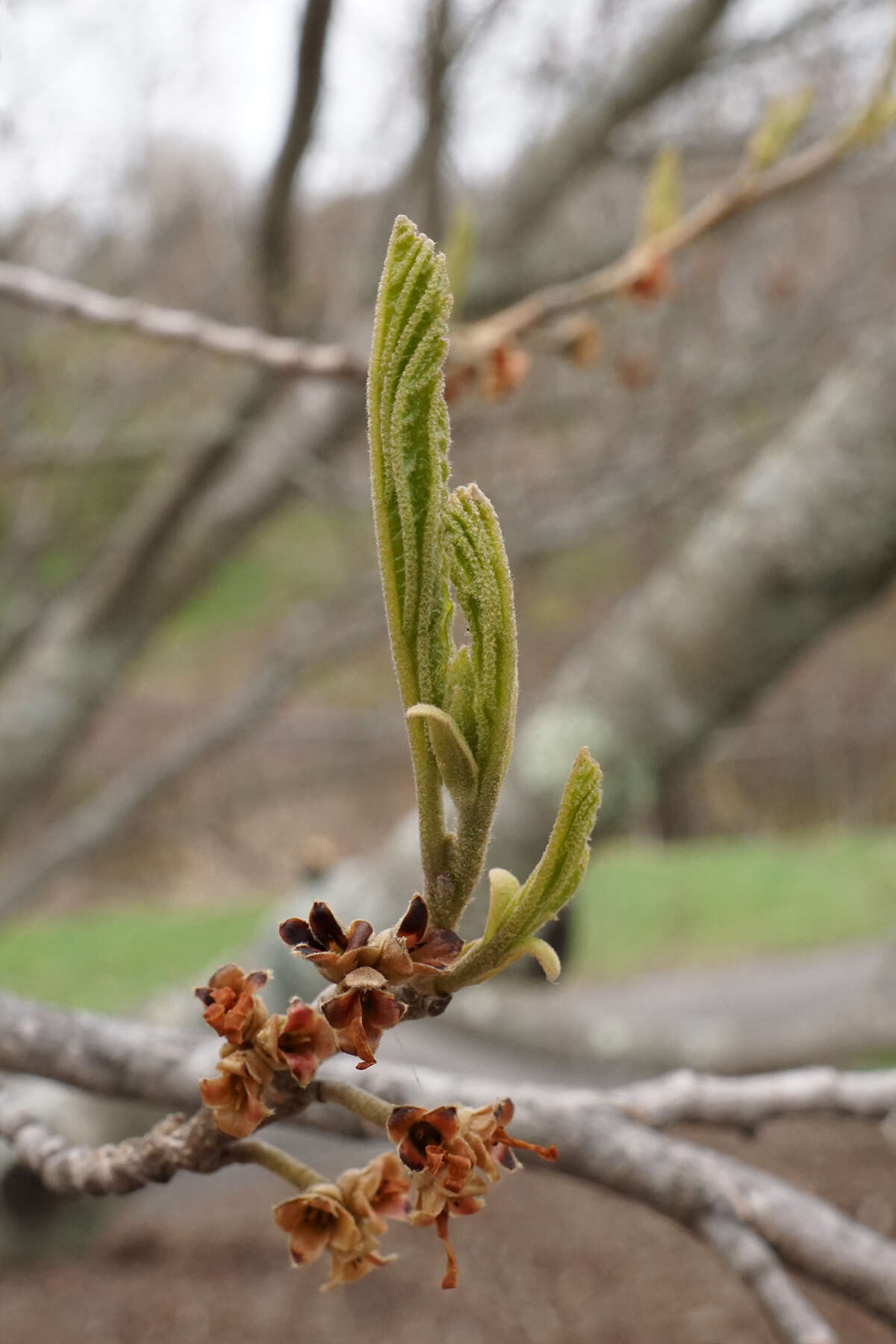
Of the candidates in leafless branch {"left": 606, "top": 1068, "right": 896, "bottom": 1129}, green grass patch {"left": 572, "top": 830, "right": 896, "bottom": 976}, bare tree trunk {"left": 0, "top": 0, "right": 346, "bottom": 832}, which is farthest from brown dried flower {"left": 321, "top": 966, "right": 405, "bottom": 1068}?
green grass patch {"left": 572, "top": 830, "right": 896, "bottom": 976}

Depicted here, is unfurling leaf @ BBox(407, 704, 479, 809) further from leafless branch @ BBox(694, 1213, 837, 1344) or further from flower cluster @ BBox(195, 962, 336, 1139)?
leafless branch @ BBox(694, 1213, 837, 1344)

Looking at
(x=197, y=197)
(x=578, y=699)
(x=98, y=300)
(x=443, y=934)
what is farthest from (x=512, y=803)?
(x=197, y=197)

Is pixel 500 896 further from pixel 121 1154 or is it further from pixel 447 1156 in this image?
pixel 121 1154

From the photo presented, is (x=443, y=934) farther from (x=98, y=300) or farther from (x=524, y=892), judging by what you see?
(x=98, y=300)

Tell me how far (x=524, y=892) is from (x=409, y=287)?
0.65ft

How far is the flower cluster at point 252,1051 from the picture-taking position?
38 cm

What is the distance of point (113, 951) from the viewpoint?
539 centimetres

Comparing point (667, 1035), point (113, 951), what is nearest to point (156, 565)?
point (667, 1035)

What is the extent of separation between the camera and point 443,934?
38 centimetres

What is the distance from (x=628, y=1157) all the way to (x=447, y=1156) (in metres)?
0.41

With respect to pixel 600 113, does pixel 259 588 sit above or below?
above

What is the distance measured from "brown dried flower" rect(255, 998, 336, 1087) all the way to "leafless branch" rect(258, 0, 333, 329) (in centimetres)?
133

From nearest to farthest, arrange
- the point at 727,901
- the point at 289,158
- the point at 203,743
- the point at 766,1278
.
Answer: the point at 766,1278, the point at 289,158, the point at 203,743, the point at 727,901

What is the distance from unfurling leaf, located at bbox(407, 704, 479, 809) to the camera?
0.34 metres
